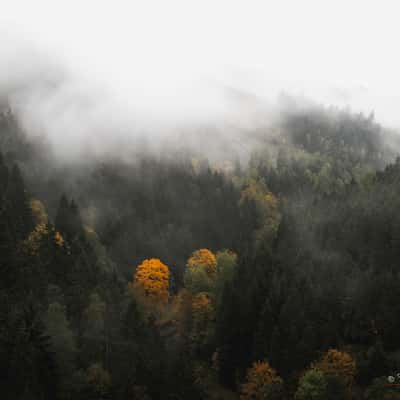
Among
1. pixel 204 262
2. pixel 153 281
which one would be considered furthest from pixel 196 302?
pixel 204 262

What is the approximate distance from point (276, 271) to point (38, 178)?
75.8 metres

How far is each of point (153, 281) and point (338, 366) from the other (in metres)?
37.7

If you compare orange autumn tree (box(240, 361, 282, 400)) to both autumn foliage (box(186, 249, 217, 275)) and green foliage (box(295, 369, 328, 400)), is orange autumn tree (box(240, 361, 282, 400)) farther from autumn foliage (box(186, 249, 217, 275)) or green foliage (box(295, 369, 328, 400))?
autumn foliage (box(186, 249, 217, 275))

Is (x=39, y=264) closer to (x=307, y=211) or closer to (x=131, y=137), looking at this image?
(x=307, y=211)

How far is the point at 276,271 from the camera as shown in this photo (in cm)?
7006

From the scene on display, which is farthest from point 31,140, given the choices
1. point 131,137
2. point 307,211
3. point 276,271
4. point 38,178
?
point 276,271

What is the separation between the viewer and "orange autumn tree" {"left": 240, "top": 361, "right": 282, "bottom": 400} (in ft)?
175

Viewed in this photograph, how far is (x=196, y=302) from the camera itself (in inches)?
2859

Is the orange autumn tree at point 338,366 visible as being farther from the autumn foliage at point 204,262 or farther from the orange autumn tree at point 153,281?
the autumn foliage at point 204,262

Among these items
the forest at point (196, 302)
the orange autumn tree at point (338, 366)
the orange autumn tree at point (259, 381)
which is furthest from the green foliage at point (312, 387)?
the orange autumn tree at point (259, 381)

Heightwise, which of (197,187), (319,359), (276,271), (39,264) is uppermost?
(197,187)

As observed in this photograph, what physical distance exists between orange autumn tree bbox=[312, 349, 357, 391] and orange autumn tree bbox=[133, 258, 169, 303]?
32.5 metres

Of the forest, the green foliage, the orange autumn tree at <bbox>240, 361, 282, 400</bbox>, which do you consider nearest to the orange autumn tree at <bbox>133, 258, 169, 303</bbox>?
the forest

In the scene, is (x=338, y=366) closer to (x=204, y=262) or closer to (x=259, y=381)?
(x=259, y=381)
